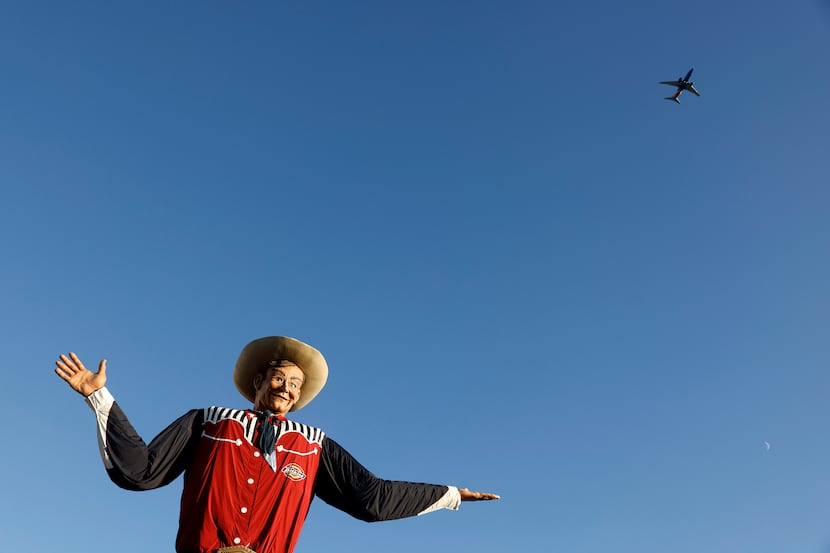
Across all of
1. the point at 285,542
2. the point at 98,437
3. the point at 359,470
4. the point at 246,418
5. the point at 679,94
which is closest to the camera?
the point at 98,437

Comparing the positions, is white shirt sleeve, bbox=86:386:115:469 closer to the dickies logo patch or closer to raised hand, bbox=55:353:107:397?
raised hand, bbox=55:353:107:397

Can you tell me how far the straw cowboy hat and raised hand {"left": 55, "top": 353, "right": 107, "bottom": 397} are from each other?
183cm

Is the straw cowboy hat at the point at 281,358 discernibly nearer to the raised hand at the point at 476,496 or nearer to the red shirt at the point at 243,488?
the red shirt at the point at 243,488

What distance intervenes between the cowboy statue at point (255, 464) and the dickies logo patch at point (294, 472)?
1 cm

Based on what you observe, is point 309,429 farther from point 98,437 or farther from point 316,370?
point 98,437

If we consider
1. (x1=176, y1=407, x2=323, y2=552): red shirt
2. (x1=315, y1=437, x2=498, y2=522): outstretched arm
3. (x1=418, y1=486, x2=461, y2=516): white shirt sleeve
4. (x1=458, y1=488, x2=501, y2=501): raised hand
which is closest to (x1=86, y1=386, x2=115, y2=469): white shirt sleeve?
(x1=176, y1=407, x2=323, y2=552): red shirt

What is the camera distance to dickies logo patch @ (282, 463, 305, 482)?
6.58 m

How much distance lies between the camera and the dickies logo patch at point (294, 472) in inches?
259

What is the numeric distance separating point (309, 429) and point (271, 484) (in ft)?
2.66

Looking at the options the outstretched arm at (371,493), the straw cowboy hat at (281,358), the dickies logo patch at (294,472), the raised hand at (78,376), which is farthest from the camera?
the straw cowboy hat at (281,358)

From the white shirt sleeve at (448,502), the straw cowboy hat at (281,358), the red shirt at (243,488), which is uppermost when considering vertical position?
the straw cowboy hat at (281,358)

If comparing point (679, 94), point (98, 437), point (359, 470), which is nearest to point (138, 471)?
point (98, 437)

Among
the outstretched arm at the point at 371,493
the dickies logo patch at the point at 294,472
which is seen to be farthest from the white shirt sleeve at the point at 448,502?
the dickies logo patch at the point at 294,472

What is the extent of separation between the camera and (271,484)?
21.0 feet
